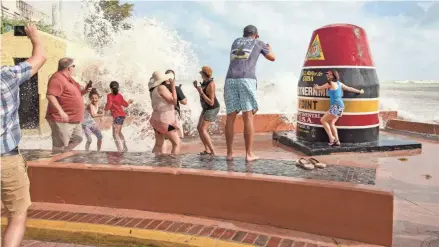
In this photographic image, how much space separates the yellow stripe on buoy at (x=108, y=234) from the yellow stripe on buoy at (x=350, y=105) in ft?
15.7

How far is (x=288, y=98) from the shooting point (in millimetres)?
20500

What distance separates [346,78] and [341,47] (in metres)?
0.61

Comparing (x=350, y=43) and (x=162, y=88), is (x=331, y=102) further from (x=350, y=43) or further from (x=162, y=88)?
(x=162, y=88)

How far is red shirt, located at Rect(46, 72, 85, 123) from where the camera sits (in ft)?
18.0

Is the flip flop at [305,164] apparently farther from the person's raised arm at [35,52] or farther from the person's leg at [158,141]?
the person's raised arm at [35,52]

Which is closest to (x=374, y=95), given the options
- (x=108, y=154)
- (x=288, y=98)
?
(x=108, y=154)

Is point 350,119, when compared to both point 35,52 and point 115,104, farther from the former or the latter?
point 35,52

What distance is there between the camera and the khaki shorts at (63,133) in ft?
18.3

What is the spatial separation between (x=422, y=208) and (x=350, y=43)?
403 cm

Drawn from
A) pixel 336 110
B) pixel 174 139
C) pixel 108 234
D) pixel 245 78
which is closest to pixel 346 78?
pixel 336 110

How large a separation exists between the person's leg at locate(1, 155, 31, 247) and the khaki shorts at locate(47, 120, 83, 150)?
2737 mm

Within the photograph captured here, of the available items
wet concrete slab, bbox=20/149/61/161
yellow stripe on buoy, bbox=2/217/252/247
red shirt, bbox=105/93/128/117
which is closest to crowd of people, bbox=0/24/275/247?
wet concrete slab, bbox=20/149/61/161

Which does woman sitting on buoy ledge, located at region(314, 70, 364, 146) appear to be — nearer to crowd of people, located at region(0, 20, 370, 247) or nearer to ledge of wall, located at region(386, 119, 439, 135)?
crowd of people, located at region(0, 20, 370, 247)

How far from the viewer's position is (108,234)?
3.82 metres
